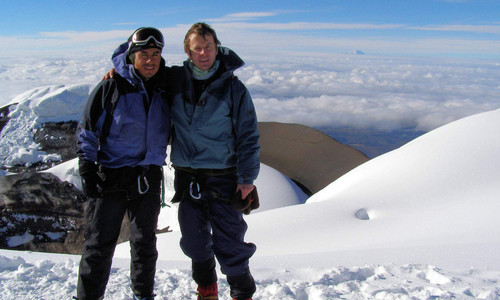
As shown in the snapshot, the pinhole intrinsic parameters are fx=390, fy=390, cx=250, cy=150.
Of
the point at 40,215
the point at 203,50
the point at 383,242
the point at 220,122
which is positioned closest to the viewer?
the point at 203,50

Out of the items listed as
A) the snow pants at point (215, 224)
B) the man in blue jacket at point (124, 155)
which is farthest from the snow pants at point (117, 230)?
the snow pants at point (215, 224)

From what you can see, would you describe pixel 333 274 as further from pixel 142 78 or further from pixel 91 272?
pixel 142 78

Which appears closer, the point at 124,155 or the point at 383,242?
the point at 124,155

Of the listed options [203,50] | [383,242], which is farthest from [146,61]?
[383,242]

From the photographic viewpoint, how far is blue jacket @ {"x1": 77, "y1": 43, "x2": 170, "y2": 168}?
2.41 m

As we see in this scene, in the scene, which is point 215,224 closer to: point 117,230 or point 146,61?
point 117,230

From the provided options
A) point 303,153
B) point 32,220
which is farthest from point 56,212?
point 303,153

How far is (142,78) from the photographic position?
2512mm

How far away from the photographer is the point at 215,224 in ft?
8.50

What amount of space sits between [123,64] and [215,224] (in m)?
1.19

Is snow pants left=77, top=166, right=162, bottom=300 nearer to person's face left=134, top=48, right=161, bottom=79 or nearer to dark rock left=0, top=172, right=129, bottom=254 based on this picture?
person's face left=134, top=48, right=161, bottom=79

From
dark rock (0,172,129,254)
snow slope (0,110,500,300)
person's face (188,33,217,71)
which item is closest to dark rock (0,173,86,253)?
dark rock (0,172,129,254)

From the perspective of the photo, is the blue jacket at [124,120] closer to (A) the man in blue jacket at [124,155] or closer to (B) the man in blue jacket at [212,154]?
(A) the man in blue jacket at [124,155]

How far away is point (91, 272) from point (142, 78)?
1270 mm
